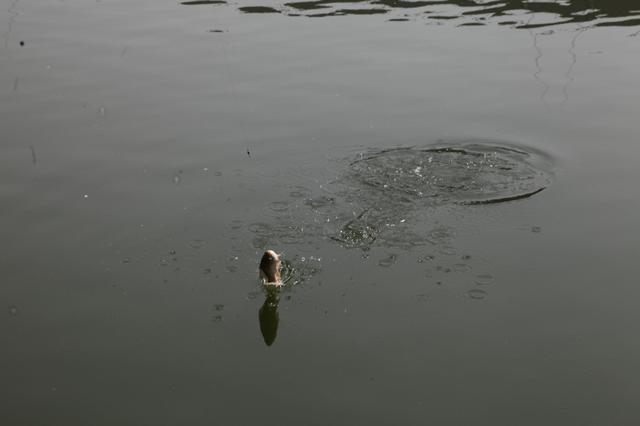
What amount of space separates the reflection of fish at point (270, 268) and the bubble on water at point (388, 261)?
0.94 metres

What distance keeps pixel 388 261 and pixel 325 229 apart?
0.76 m

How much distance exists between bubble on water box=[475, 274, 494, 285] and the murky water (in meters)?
0.03

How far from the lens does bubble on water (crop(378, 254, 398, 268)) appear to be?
7914 millimetres

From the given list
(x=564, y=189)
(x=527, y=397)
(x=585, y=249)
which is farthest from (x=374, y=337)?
(x=564, y=189)

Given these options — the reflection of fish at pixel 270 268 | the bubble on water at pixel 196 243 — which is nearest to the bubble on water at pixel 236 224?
the bubble on water at pixel 196 243

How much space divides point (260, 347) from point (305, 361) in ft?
1.33

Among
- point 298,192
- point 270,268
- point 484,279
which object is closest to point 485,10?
point 298,192

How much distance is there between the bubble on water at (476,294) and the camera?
744 centimetres

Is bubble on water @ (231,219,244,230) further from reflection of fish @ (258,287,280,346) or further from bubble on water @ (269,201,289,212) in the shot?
reflection of fish @ (258,287,280,346)

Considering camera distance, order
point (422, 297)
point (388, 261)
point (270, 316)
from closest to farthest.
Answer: point (270, 316)
point (422, 297)
point (388, 261)

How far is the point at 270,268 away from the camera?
24.1 ft

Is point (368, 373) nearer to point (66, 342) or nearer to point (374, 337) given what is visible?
point (374, 337)

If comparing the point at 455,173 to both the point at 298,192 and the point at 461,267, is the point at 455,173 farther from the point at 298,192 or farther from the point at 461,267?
the point at 461,267

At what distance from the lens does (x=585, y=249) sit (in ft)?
26.8
